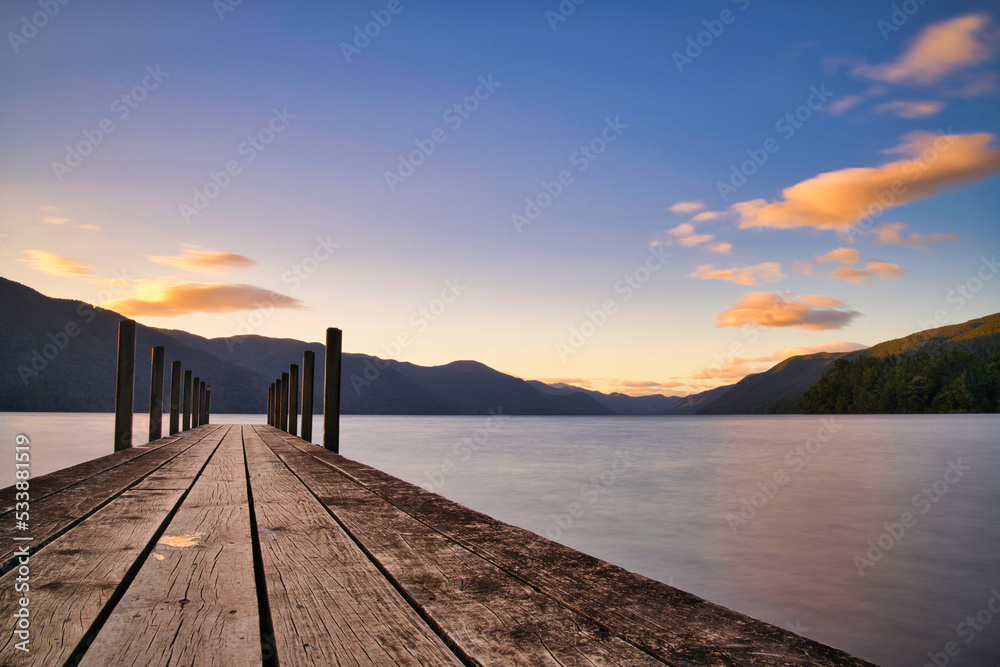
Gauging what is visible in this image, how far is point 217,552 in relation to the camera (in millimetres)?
2406

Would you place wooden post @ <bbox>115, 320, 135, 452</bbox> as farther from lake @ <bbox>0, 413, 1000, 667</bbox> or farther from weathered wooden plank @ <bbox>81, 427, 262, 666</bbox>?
weathered wooden plank @ <bbox>81, 427, 262, 666</bbox>

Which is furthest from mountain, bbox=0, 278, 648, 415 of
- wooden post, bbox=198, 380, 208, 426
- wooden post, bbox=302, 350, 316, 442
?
wooden post, bbox=302, 350, 316, 442

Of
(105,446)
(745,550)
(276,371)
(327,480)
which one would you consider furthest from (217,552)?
(276,371)

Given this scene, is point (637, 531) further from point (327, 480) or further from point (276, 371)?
point (276, 371)

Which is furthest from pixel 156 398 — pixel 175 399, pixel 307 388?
pixel 175 399

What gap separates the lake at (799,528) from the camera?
6344 mm

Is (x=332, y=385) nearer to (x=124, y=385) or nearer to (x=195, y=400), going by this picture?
(x=124, y=385)

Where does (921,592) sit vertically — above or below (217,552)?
below

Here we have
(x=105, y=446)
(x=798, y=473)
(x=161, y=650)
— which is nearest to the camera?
(x=161, y=650)

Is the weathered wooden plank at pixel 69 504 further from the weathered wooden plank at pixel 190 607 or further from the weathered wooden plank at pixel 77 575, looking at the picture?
the weathered wooden plank at pixel 190 607

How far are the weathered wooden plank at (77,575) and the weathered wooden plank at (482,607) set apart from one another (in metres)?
0.84

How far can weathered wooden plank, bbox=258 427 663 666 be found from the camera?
146 cm

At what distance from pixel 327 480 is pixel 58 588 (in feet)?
9.34

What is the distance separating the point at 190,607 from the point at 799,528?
36.9ft
